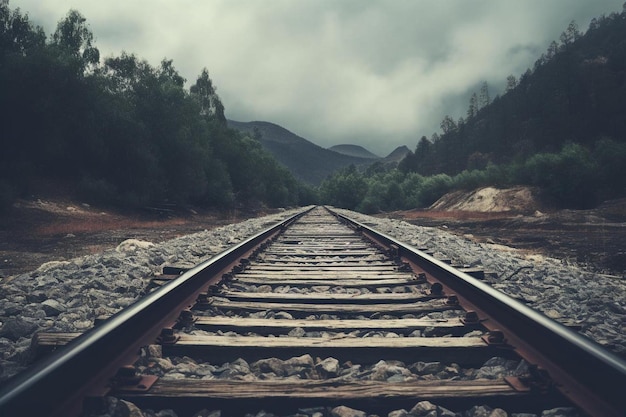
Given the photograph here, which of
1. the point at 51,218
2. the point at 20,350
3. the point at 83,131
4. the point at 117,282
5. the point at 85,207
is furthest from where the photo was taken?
the point at 83,131

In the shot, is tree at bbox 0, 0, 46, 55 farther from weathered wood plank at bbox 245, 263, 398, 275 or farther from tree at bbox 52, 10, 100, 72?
weathered wood plank at bbox 245, 263, 398, 275

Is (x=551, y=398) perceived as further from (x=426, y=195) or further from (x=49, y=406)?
(x=426, y=195)

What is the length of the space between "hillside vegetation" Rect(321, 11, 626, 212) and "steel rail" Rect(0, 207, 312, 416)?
31925mm

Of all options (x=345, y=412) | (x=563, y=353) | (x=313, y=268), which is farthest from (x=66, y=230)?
(x=563, y=353)

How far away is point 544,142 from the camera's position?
71.1m

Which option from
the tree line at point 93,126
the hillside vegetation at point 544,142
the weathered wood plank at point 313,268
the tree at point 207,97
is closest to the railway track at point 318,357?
the weathered wood plank at point 313,268

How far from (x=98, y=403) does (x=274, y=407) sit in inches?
25.4

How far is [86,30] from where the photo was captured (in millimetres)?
31516

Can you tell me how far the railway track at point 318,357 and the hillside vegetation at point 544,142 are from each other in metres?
30.9

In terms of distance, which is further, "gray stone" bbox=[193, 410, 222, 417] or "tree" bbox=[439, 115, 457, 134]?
"tree" bbox=[439, 115, 457, 134]

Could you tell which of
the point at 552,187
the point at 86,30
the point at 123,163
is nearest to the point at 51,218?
the point at 123,163

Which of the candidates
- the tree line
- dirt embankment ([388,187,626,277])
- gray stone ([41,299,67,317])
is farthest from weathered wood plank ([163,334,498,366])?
the tree line

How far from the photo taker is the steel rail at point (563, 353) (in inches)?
54.0

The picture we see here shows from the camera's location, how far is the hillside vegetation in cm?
2888
